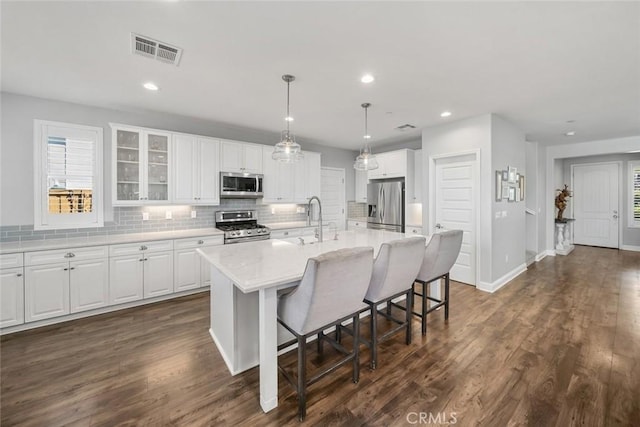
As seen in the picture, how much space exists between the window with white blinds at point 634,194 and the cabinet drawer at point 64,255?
1109cm

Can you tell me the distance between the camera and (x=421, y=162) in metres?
5.12

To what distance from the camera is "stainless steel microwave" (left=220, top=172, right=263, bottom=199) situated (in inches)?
171

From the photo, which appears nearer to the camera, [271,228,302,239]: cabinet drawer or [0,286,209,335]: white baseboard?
[0,286,209,335]: white baseboard

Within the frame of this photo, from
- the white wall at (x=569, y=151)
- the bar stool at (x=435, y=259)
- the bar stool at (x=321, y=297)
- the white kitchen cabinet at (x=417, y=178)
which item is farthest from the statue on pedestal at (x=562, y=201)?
the bar stool at (x=321, y=297)

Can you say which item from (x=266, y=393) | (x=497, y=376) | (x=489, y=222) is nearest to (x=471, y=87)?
(x=489, y=222)

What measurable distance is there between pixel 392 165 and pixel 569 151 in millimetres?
4390

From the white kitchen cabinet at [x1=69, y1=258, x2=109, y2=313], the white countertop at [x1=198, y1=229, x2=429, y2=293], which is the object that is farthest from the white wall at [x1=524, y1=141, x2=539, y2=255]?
the white kitchen cabinet at [x1=69, y1=258, x2=109, y2=313]

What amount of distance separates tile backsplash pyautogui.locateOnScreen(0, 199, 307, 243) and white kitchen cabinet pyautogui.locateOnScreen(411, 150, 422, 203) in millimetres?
2851

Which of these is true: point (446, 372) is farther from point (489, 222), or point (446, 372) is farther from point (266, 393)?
point (489, 222)

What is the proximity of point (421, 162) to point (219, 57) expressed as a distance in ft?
13.1

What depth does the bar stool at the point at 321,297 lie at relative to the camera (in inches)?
64.8

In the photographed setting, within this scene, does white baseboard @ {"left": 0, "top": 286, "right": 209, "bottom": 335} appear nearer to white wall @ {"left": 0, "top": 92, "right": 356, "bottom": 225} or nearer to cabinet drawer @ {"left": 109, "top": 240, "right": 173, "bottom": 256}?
cabinet drawer @ {"left": 109, "top": 240, "right": 173, "bottom": 256}

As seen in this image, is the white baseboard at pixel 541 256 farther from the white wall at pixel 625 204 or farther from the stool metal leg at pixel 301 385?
the stool metal leg at pixel 301 385

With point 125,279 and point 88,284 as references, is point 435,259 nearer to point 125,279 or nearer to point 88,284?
point 125,279
